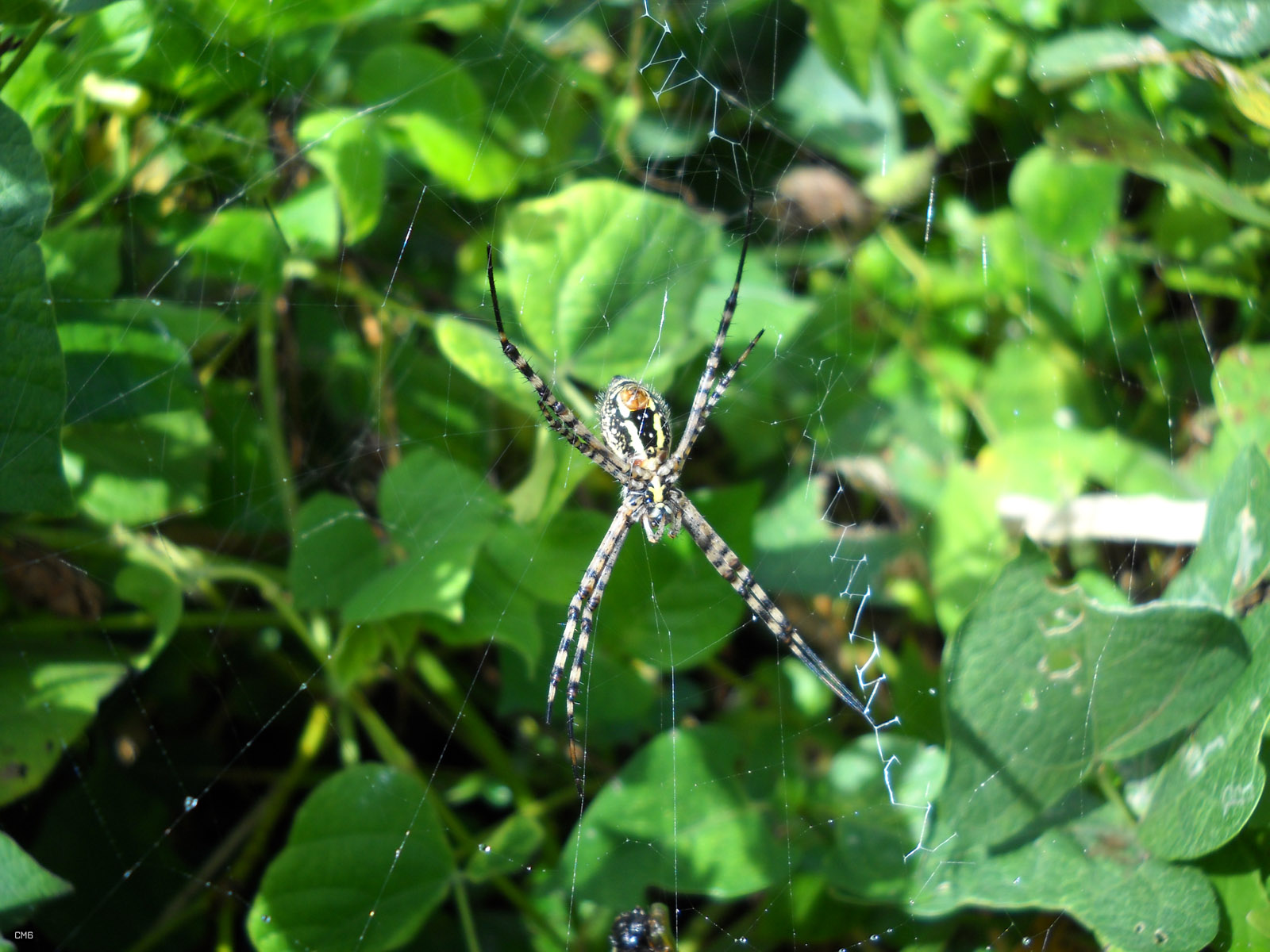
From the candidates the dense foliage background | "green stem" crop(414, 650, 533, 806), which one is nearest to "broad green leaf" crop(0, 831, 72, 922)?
the dense foliage background

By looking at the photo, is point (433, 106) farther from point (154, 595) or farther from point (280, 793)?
point (280, 793)

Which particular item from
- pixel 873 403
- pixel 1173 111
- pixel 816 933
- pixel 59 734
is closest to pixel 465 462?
pixel 59 734

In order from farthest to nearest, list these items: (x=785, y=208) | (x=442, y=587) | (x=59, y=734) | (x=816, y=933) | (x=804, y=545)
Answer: (x=785, y=208)
(x=804, y=545)
(x=816, y=933)
(x=59, y=734)
(x=442, y=587)

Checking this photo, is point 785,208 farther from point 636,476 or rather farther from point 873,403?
point 636,476

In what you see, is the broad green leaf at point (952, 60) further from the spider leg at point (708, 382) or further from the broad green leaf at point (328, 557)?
the broad green leaf at point (328, 557)

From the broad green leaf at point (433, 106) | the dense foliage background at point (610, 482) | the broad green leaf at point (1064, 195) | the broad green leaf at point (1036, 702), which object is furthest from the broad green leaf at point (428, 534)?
the broad green leaf at point (1064, 195)

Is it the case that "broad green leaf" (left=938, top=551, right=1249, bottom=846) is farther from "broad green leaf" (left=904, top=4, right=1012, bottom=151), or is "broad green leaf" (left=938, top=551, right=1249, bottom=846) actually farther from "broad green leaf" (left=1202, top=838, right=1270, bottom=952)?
"broad green leaf" (left=904, top=4, right=1012, bottom=151)
